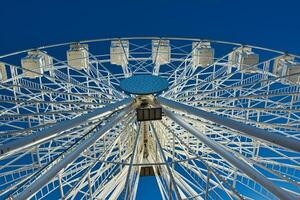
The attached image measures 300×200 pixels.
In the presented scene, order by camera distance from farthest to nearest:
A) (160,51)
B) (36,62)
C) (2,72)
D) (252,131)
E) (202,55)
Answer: (160,51), (202,55), (36,62), (2,72), (252,131)

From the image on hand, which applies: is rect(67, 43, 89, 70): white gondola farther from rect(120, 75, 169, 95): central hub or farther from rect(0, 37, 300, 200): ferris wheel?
rect(120, 75, 169, 95): central hub

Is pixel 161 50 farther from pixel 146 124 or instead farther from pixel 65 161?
pixel 65 161

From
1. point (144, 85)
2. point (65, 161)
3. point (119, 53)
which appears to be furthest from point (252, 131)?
point (119, 53)

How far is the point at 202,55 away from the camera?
1557 cm

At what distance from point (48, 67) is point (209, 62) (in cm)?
782

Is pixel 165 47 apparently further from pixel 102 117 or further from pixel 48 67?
pixel 102 117

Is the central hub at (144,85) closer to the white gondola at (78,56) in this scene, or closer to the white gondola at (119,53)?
the white gondola at (119,53)

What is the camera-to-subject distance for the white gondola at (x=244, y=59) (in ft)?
48.8

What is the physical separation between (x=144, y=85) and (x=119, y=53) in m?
5.65

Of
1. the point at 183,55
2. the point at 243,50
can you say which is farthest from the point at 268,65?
the point at 183,55

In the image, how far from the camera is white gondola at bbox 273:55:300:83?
538 inches

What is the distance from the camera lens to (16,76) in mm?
14242

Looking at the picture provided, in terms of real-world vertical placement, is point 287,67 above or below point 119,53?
below

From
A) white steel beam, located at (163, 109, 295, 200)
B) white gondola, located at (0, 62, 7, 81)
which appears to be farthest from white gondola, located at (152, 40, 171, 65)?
white steel beam, located at (163, 109, 295, 200)
